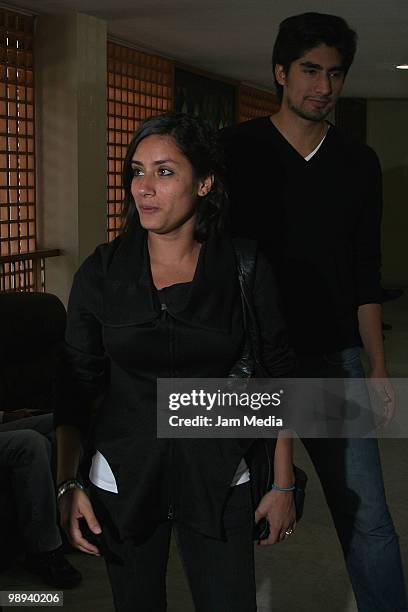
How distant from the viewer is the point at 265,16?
19.8 feet

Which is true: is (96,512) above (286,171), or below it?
below

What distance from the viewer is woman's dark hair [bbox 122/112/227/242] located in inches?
69.6

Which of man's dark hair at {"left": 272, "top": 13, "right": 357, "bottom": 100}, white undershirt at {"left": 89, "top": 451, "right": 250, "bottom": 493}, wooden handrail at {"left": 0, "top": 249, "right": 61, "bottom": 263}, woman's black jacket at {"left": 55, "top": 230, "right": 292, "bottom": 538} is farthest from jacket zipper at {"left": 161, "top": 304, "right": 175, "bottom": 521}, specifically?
wooden handrail at {"left": 0, "top": 249, "right": 61, "bottom": 263}

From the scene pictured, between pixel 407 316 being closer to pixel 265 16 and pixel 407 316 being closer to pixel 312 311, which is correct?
pixel 265 16

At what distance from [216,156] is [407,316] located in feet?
28.9

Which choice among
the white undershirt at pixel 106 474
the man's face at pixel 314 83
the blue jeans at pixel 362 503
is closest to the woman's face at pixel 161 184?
the white undershirt at pixel 106 474

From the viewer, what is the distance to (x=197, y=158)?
180 cm

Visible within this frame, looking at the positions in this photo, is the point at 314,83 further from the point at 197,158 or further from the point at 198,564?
the point at 198,564

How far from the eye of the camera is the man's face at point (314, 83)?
2.24 meters

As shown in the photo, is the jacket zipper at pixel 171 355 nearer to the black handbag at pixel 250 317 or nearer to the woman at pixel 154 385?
the woman at pixel 154 385

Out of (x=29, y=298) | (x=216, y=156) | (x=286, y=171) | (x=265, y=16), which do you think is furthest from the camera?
(x=265, y=16)

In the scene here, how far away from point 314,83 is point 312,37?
126 mm

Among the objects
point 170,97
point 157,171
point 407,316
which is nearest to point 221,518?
point 157,171

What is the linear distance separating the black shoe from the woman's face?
1.82m
